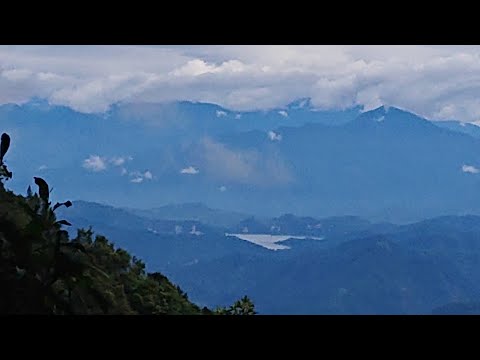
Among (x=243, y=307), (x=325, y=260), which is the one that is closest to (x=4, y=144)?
(x=243, y=307)

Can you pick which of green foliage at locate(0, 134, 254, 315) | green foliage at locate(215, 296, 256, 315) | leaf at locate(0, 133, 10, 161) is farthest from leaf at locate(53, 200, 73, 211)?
green foliage at locate(215, 296, 256, 315)

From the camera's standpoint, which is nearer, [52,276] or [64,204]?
[52,276]

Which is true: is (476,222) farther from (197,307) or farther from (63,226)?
(63,226)

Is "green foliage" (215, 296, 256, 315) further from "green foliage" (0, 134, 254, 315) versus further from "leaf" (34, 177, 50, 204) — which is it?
"leaf" (34, 177, 50, 204)

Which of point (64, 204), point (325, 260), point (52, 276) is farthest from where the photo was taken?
point (325, 260)

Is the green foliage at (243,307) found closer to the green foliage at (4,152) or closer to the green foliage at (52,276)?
the green foliage at (52,276)

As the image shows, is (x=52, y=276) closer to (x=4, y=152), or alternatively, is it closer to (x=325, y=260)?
(x=4, y=152)

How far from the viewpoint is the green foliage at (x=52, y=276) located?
2.13 m

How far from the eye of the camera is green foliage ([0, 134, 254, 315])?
2.13m

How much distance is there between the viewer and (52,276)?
2.15 m

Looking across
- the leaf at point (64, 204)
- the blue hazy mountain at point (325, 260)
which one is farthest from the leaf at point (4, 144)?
the blue hazy mountain at point (325, 260)
